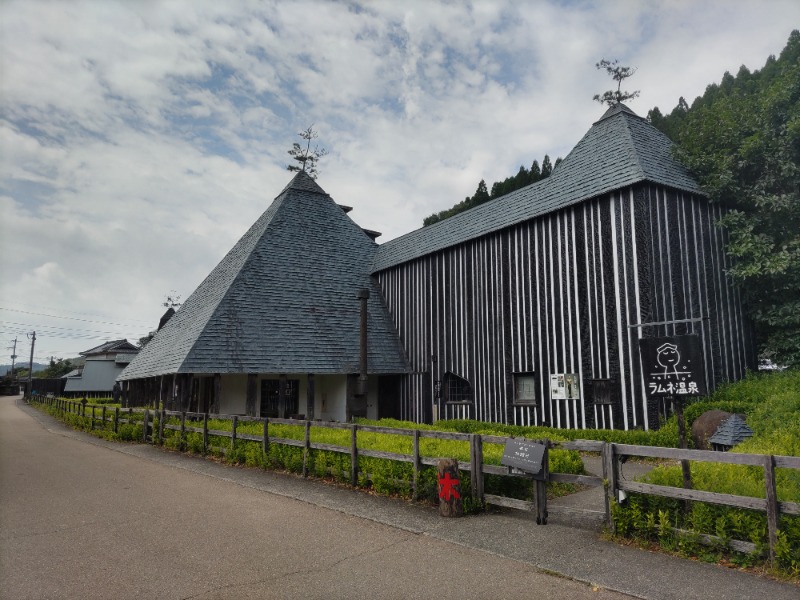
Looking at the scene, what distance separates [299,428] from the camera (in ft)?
38.3

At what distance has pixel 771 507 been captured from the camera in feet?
16.0

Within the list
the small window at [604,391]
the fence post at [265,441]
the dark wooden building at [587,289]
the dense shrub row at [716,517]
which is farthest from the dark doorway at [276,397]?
the dense shrub row at [716,517]

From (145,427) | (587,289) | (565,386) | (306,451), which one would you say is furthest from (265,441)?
(587,289)

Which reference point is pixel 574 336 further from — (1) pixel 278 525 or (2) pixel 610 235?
(1) pixel 278 525

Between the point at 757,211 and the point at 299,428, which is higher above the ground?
the point at 757,211

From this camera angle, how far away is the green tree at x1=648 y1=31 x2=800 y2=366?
557 inches

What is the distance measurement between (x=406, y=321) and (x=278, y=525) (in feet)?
47.9

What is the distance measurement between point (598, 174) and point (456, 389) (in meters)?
8.48

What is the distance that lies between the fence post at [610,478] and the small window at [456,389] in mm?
11349

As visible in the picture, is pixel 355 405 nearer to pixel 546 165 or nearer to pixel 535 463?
pixel 535 463

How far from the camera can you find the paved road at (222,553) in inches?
185

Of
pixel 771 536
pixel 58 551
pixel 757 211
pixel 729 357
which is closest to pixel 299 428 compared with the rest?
pixel 58 551

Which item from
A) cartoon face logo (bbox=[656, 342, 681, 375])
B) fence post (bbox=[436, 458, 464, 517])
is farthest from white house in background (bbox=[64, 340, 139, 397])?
cartoon face logo (bbox=[656, 342, 681, 375])

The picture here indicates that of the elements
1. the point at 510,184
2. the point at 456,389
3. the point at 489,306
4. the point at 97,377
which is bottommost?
the point at 456,389
